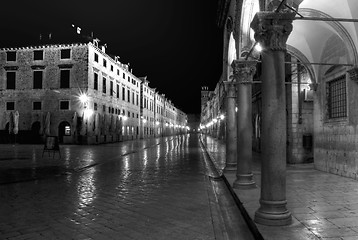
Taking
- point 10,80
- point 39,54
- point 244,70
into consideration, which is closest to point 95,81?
point 39,54

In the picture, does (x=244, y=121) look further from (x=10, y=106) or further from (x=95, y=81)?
(x=10, y=106)

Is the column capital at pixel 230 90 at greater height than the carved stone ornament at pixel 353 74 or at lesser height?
lesser

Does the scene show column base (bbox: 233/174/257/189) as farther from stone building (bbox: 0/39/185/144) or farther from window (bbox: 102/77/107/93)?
window (bbox: 102/77/107/93)

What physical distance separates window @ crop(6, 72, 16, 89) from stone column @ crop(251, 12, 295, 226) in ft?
122

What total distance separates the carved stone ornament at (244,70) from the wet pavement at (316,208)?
9.68 feet

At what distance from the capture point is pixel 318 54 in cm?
1298

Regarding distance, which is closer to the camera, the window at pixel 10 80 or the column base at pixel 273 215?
the column base at pixel 273 215

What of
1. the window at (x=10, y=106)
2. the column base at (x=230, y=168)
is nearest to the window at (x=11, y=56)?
the window at (x=10, y=106)

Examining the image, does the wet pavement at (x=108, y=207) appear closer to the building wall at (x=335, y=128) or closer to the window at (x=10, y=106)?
the building wall at (x=335, y=128)

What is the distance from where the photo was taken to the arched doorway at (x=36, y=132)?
117ft

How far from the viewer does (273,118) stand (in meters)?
5.49

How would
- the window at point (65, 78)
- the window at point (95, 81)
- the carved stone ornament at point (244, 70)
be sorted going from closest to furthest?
1. the carved stone ornament at point (244, 70)
2. the window at point (65, 78)
3. the window at point (95, 81)

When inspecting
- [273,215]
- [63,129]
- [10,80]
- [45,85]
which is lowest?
[273,215]

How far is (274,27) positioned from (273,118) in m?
1.56
